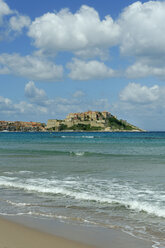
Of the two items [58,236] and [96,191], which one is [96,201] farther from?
[58,236]

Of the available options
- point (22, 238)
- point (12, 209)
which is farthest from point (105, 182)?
point (22, 238)

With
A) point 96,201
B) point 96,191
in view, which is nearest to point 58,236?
point 96,201

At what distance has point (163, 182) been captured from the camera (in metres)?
14.3

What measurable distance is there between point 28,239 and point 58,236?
0.75 m

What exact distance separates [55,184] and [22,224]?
6396 mm

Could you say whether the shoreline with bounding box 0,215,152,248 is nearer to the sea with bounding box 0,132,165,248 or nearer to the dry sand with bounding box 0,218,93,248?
the dry sand with bounding box 0,218,93,248

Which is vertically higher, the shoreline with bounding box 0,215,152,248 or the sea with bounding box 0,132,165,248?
the shoreline with bounding box 0,215,152,248

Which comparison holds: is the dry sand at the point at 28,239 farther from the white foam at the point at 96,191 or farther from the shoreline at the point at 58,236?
the white foam at the point at 96,191

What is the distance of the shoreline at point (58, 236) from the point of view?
632cm

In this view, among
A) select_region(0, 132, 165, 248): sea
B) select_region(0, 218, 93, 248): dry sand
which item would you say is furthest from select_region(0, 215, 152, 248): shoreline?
select_region(0, 132, 165, 248): sea

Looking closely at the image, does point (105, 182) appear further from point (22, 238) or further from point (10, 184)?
point (22, 238)

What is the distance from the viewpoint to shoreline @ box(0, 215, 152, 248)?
632 centimetres

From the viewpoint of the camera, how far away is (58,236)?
6.86 metres

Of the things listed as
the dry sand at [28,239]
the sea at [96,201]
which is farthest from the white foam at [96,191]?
the dry sand at [28,239]
